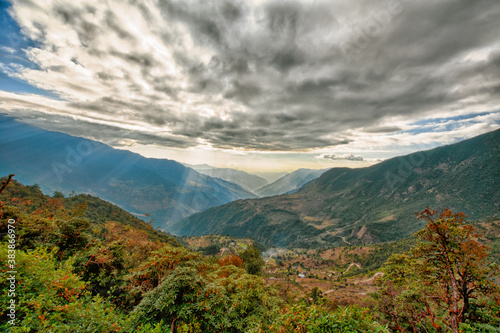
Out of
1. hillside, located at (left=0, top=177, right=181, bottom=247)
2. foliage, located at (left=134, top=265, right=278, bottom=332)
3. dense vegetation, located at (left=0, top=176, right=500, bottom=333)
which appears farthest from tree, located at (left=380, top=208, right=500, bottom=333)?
hillside, located at (left=0, top=177, right=181, bottom=247)

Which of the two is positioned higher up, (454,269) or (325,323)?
(454,269)

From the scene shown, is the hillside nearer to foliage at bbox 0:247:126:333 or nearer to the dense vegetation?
the dense vegetation

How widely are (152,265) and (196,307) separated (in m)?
5.97

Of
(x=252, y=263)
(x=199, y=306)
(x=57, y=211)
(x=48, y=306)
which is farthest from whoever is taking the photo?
(x=57, y=211)

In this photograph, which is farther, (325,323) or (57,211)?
(57,211)

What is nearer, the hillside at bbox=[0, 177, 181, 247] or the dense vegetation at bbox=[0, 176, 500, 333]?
the dense vegetation at bbox=[0, 176, 500, 333]

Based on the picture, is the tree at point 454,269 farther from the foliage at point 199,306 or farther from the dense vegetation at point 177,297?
the foliage at point 199,306

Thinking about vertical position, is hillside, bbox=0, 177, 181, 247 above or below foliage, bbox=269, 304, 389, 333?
below

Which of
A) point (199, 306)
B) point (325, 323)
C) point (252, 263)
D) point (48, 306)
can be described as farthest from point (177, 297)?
point (252, 263)

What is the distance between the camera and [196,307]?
462 inches

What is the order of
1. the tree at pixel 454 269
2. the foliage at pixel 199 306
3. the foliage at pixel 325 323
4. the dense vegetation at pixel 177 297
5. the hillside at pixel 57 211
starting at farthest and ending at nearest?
the hillside at pixel 57 211 < the foliage at pixel 199 306 < the tree at pixel 454 269 < the dense vegetation at pixel 177 297 < the foliage at pixel 325 323

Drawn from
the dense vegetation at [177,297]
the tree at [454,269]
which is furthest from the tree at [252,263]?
the tree at [454,269]

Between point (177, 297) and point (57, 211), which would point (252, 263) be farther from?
point (57, 211)

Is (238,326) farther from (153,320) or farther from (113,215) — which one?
(113,215)
